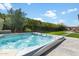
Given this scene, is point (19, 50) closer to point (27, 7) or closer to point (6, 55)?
point (6, 55)

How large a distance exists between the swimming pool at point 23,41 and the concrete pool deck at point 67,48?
0.35 meters

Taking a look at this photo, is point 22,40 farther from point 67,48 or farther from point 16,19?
point 67,48

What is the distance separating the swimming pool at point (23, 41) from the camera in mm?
4605

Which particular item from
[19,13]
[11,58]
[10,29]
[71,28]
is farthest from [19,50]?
[71,28]

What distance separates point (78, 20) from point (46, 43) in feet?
3.49

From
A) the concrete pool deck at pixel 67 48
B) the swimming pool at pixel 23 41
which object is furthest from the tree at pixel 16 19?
the concrete pool deck at pixel 67 48

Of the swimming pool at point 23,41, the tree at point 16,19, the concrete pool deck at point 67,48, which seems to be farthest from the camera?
the tree at point 16,19

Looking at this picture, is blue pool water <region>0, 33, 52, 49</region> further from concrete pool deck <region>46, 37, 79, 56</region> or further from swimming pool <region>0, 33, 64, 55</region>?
concrete pool deck <region>46, 37, 79, 56</region>

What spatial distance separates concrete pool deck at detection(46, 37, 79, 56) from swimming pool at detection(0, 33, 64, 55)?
0.35 meters

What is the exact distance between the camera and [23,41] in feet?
15.6

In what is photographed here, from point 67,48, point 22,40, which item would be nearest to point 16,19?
point 22,40

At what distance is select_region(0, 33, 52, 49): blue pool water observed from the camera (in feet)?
15.3

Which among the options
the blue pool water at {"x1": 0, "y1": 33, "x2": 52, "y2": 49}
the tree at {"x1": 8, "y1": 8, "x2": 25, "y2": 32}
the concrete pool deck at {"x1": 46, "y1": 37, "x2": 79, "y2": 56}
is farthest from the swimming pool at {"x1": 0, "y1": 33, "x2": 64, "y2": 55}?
the concrete pool deck at {"x1": 46, "y1": 37, "x2": 79, "y2": 56}

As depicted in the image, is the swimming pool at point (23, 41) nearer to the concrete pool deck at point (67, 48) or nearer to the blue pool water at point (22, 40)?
the blue pool water at point (22, 40)
